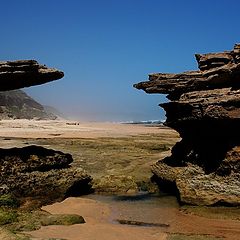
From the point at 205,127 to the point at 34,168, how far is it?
29.1 ft

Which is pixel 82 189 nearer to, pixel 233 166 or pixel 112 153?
pixel 233 166

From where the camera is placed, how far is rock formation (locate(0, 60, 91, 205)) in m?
18.0

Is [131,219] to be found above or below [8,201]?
below

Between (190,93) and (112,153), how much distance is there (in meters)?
12.3

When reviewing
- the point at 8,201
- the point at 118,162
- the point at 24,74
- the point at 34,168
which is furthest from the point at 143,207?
the point at 118,162

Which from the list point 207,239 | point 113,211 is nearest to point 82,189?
point 113,211

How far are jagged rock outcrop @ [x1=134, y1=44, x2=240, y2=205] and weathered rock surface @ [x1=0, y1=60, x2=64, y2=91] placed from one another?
5615mm

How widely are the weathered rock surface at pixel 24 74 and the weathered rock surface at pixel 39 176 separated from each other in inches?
149

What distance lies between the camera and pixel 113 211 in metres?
16.8

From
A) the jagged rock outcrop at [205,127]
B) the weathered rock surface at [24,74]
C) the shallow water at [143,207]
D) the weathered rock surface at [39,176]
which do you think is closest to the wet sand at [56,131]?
the weathered rock surface at [24,74]

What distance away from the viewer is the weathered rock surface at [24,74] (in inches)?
779

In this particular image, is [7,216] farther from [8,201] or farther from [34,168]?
[34,168]

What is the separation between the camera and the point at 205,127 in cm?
1958

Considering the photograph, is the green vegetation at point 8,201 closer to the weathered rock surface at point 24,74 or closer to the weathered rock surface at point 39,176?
the weathered rock surface at point 39,176
